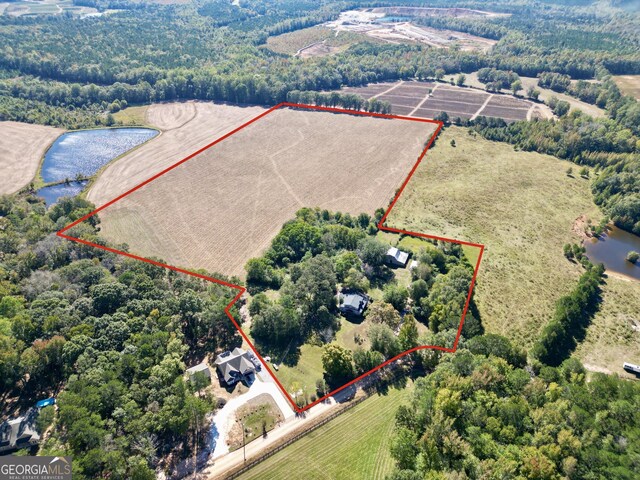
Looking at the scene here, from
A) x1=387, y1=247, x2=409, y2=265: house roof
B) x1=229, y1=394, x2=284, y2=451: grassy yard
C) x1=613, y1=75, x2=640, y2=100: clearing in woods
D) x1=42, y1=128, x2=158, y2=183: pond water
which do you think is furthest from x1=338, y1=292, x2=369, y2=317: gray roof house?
x1=613, y1=75, x2=640, y2=100: clearing in woods

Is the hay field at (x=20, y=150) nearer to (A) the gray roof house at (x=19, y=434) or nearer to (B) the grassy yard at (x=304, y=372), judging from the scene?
(A) the gray roof house at (x=19, y=434)

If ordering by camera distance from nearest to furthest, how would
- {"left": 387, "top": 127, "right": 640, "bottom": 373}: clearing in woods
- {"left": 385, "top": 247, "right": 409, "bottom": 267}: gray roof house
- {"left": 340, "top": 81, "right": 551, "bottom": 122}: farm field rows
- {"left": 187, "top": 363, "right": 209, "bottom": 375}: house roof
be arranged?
1. {"left": 187, "top": 363, "right": 209, "bottom": 375}: house roof
2. {"left": 387, "top": 127, "right": 640, "bottom": 373}: clearing in woods
3. {"left": 385, "top": 247, "right": 409, "bottom": 267}: gray roof house
4. {"left": 340, "top": 81, "right": 551, "bottom": 122}: farm field rows

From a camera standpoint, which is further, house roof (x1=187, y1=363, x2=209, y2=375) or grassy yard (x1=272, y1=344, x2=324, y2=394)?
grassy yard (x1=272, y1=344, x2=324, y2=394)

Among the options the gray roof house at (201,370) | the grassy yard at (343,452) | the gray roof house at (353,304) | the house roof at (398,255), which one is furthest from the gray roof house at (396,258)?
the gray roof house at (201,370)

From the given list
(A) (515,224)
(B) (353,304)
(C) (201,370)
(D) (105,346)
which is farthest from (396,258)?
(D) (105,346)

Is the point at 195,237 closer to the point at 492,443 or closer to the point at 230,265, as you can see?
the point at 230,265

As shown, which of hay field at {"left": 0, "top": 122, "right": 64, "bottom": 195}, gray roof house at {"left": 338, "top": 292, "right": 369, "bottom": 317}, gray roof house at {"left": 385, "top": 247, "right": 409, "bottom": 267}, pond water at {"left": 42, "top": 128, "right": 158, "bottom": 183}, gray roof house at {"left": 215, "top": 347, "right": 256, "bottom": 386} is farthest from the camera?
pond water at {"left": 42, "top": 128, "right": 158, "bottom": 183}

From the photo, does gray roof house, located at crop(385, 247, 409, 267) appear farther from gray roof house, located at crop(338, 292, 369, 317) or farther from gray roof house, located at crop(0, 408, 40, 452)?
gray roof house, located at crop(0, 408, 40, 452)
